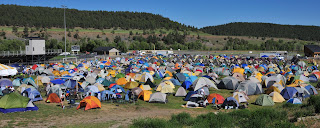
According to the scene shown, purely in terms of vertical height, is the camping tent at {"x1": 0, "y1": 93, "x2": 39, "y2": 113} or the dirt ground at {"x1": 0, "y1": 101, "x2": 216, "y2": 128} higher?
the camping tent at {"x1": 0, "y1": 93, "x2": 39, "y2": 113}

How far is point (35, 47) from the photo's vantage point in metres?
52.0

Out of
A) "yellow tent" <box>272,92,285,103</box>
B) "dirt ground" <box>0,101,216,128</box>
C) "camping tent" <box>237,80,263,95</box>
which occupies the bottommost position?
"dirt ground" <box>0,101,216,128</box>

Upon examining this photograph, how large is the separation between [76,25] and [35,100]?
16710 centimetres

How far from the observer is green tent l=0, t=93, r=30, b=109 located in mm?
17250

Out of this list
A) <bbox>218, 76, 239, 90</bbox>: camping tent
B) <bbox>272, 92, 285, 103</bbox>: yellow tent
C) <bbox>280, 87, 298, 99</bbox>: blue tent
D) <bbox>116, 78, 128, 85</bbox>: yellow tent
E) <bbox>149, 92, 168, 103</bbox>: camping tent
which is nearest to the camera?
<bbox>149, 92, 168, 103</bbox>: camping tent

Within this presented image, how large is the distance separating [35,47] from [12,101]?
37.3m

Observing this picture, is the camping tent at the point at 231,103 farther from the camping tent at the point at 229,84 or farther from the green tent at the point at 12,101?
the green tent at the point at 12,101

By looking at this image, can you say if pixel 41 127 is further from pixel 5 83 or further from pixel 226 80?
pixel 226 80

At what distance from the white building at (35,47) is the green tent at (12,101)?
36.5 m

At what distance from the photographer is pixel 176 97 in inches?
934

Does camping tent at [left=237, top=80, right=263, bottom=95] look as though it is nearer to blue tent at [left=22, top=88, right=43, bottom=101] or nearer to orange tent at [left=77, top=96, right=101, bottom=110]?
orange tent at [left=77, top=96, right=101, bottom=110]

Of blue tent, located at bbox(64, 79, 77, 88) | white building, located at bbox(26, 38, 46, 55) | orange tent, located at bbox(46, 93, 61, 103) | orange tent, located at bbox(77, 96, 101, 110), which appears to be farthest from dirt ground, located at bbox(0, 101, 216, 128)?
white building, located at bbox(26, 38, 46, 55)

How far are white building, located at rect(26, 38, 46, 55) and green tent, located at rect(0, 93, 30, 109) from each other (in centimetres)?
3646

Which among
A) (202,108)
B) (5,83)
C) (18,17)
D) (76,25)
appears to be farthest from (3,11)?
(202,108)
